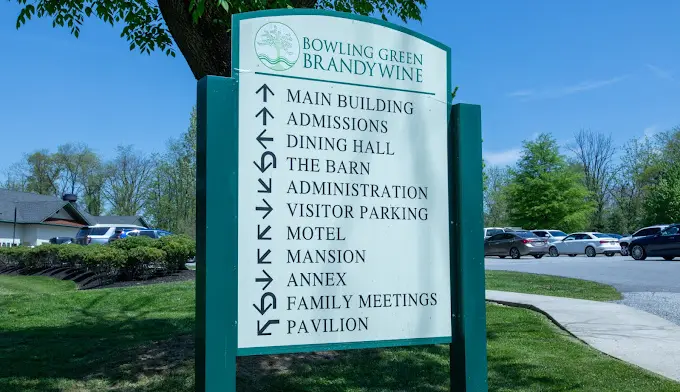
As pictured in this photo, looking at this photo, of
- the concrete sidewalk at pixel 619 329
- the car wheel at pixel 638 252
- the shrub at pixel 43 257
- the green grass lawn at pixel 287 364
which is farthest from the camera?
the car wheel at pixel 638 252

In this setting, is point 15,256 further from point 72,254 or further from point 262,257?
point 262,257

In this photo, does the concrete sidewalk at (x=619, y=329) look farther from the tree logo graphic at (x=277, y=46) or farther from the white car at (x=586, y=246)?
the white car at (x=586, y=246)

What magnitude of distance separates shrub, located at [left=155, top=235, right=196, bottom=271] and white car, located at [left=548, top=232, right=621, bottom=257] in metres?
20.8

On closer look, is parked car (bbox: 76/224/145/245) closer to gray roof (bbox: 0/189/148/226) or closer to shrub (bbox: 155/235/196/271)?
shrub (bbox: 155/235/196/271)

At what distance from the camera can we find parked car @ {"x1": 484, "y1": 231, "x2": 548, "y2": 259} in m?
30.0

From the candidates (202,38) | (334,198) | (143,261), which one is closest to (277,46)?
(334,198)

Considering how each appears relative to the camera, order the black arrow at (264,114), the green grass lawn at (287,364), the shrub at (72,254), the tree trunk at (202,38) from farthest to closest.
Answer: the shrub at (72,254)
the tree trunk at (202,38)
the green grass lawn at (287,364)
the black arrow at (264,114)

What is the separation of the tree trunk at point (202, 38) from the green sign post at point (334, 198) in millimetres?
2603

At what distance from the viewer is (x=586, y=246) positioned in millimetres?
30953

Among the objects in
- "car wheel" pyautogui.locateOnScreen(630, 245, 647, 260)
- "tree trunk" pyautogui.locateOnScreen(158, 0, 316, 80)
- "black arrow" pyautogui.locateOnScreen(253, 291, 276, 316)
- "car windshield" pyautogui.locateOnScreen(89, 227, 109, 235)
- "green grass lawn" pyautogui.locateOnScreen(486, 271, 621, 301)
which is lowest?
"green grass lawn" pyautogui.locateOnScreen(486, 271, 621, 301)

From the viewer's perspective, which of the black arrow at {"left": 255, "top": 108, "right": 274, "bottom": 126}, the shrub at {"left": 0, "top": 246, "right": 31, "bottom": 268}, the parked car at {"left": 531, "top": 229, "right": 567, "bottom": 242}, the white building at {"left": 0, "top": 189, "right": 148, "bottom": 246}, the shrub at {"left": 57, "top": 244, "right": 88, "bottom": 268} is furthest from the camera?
the white building at {"left": 0, "top": 189, "right": 148, "bottom": 246}

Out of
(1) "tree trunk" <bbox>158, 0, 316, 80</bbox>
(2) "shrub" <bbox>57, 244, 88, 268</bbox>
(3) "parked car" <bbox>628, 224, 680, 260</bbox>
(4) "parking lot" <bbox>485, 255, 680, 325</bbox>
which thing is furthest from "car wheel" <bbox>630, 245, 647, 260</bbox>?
(1) "tree trunk" <bbox>158, 0, 316, 80</bbox>

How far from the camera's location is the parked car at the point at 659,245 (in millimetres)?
23094

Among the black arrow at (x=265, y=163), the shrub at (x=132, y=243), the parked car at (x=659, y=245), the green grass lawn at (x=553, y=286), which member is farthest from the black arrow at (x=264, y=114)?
the parked car at (x=659, y=245)
